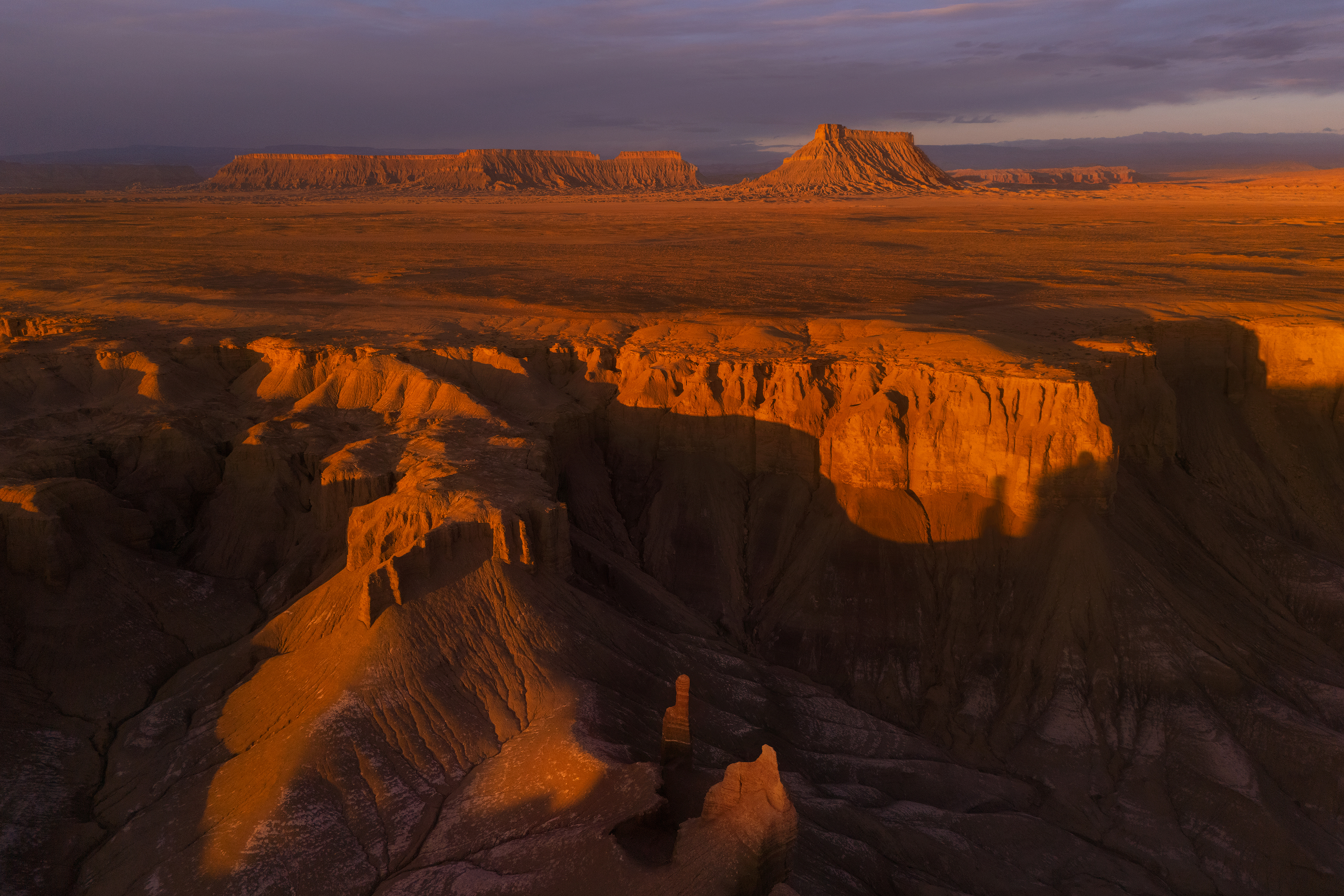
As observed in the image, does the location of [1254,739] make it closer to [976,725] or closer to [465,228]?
[976,725]

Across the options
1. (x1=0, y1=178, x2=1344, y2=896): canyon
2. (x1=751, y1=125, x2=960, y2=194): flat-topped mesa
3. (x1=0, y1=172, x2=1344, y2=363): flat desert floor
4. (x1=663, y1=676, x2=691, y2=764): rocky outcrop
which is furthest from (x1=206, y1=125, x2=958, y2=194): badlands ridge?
(x1=663, y1=676, x2=691, y2=764): rocky outcrop

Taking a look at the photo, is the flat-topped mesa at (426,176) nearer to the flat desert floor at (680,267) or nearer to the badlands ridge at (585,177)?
the badlands ridge at (585,177)

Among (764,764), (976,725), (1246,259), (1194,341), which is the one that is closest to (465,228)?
(1246,259)

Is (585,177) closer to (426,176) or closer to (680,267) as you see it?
(426,176)

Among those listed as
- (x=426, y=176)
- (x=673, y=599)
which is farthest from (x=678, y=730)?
(x=426, y=176)

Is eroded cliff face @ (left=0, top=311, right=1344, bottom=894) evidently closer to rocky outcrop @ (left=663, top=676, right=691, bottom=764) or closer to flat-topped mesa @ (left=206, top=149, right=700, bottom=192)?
rocky outcrop @ (left=663, top=676, right=691, bottom=764)

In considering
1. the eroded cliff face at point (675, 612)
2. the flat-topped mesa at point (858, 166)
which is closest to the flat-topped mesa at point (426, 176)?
the flat-topped mesa at point (858, 166)
